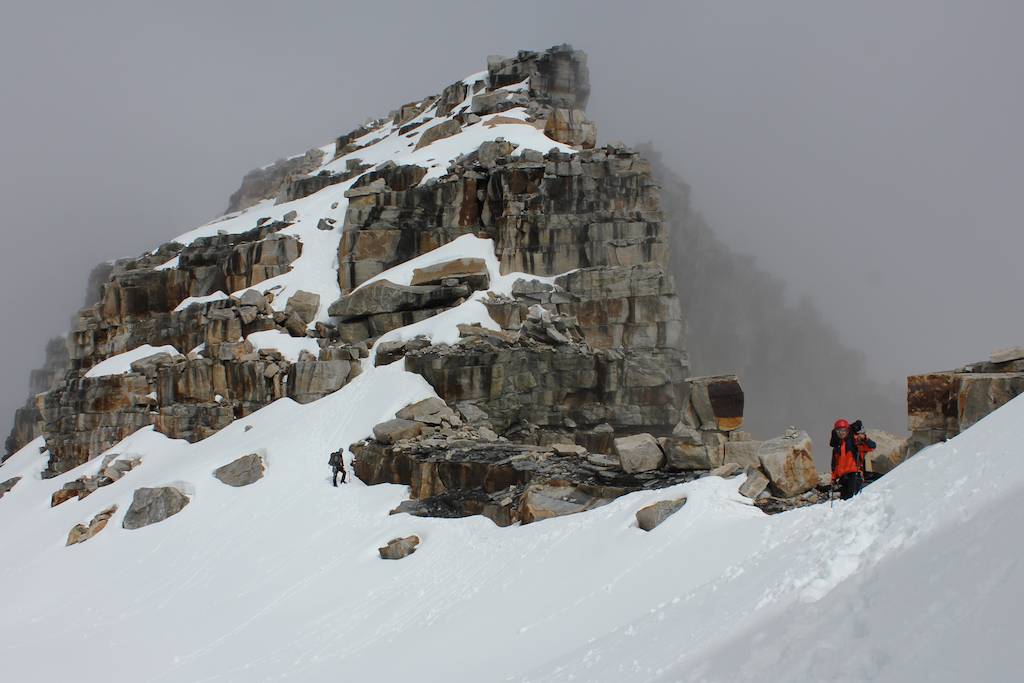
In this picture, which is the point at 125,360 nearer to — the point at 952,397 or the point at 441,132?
the point at 441,132

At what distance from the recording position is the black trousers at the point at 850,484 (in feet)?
28.8

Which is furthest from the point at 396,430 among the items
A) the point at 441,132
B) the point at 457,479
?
the point at 441,132

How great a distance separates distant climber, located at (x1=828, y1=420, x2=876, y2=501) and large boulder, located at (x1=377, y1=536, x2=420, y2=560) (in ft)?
27.6

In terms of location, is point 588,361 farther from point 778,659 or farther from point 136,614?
point 778,659

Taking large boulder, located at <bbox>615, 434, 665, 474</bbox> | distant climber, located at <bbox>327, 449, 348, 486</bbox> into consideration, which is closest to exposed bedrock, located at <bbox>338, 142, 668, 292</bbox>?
distant climber, located at <bbox>327, 449, 348, 486</bbox>

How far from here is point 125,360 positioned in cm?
2945

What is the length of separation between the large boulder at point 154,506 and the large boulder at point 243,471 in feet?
4.02

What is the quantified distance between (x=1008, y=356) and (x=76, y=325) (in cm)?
4073

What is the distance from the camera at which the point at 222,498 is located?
1827 cm

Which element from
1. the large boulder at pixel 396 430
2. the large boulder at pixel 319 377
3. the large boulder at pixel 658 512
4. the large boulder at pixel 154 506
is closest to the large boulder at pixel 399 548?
the large boulder at pixel 658 512

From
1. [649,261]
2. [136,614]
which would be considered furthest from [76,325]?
[649,261]

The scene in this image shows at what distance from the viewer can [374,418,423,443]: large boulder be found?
741 inches

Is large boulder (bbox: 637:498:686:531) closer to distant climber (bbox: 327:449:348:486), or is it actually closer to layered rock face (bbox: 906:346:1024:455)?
layered rock face (bbox: 906:346:1024:455)

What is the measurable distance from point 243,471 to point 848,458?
16517 millimetres
